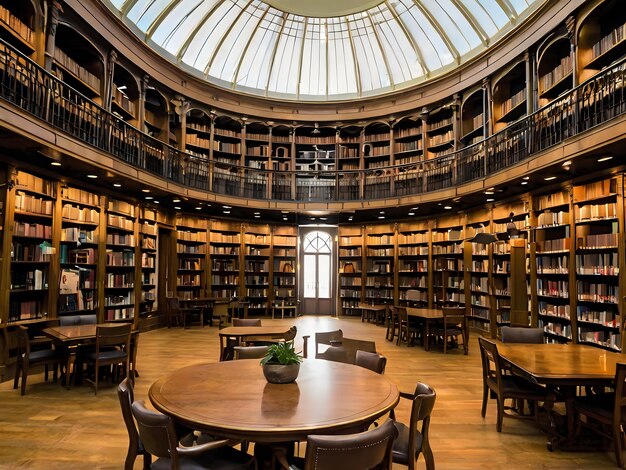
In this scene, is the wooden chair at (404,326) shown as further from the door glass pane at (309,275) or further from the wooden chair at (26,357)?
the wooden chair at (26,357)

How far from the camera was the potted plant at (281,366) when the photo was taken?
271cm

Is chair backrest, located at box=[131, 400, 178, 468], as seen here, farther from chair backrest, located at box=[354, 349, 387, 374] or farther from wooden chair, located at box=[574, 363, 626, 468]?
wooden chair, located at box=[574, 363, 626, 468]

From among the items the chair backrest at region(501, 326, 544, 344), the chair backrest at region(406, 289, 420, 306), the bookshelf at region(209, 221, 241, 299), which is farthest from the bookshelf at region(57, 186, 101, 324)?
the chair backrest at region(406, 289, 420, 306)

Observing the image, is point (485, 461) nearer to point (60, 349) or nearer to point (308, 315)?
point (60, 349)

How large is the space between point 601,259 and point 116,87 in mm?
9693

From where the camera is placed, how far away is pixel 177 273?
11.2m

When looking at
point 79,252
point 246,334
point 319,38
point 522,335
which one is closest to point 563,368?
point 522,335

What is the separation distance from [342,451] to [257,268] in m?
11.2

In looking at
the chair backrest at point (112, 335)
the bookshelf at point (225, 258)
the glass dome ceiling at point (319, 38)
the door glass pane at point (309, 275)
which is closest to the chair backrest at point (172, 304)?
the bookshelf at point (225, 258)

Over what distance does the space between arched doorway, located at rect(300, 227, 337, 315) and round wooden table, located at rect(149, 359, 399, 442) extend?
10.4 m

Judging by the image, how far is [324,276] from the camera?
44.7 feet

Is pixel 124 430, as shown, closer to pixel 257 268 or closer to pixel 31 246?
pixel 31 246

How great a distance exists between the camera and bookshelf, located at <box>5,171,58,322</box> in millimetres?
5992

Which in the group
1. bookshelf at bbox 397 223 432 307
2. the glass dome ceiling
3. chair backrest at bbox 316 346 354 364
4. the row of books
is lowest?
chair backrest at bbox 316 346 354 364
